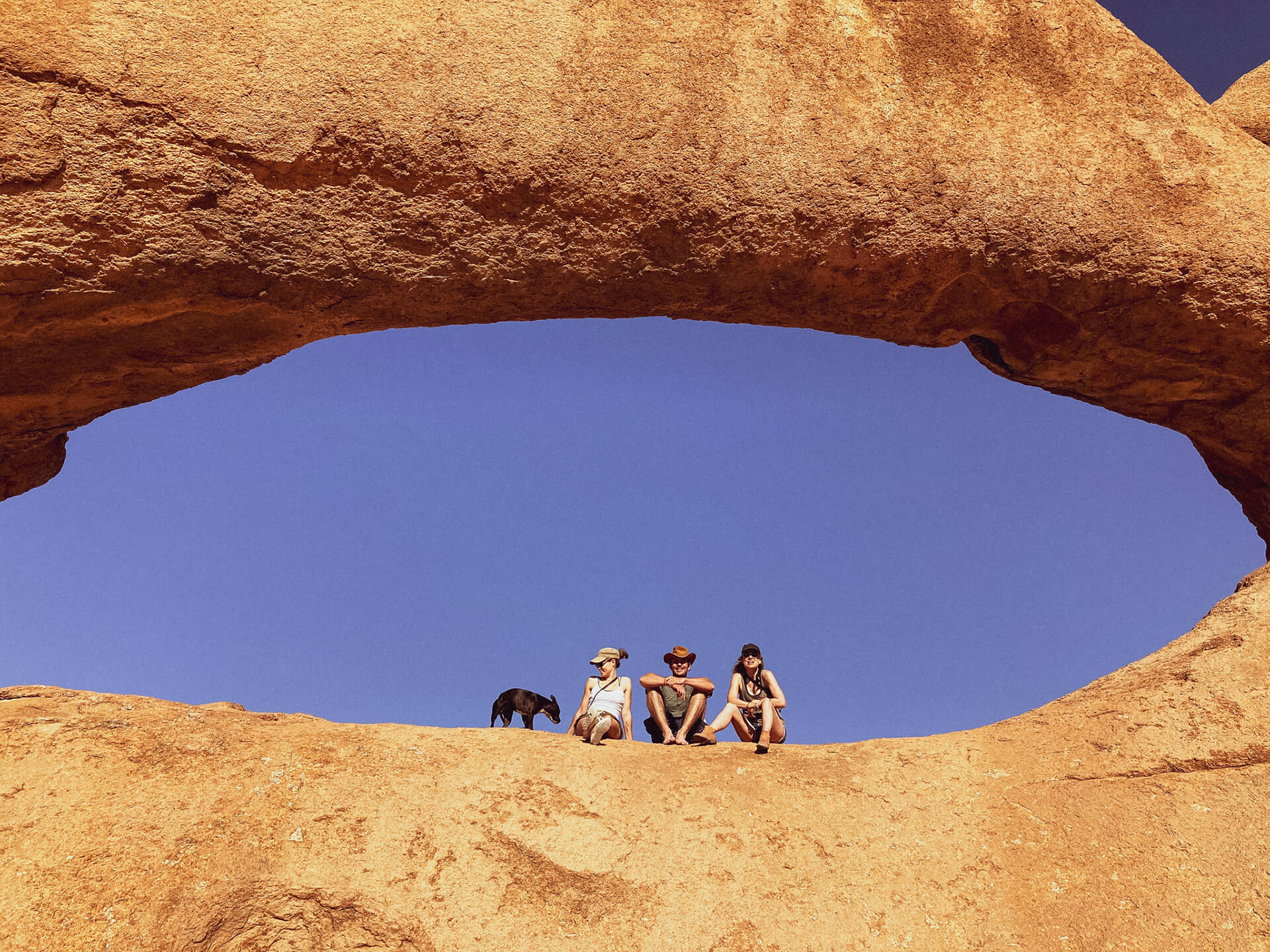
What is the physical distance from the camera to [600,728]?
5.39 meters

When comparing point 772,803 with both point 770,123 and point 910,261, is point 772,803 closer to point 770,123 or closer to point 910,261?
point 910,261

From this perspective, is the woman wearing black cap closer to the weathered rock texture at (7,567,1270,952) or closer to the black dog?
the weathered rock texture at (7,567,1270,952)

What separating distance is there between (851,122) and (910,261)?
0.68m

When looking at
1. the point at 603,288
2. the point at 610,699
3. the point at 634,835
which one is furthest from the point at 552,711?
the point at 603,288

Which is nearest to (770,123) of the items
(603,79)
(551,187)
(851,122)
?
(851,122)

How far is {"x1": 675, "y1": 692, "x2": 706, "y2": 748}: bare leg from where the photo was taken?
5508 millimetres

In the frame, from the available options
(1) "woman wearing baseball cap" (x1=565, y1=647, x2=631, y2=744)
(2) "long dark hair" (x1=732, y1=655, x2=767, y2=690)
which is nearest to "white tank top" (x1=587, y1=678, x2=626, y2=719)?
(1) "woman wearing baseball cap" (x1=565, y1=647, x2=631, y2=744)

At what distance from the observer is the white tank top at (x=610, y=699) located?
5527 millimetres

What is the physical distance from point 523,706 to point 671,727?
4.25 ft

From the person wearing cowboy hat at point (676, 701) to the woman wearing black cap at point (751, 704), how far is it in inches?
4.2

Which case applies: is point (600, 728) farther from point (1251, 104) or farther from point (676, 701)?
point (1251, 104)

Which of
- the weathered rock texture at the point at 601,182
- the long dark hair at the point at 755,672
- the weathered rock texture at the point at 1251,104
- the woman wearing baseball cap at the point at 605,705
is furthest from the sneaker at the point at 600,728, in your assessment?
the weathered rock texture at the point at 1251,104

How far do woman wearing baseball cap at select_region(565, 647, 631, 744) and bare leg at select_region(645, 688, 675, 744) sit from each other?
154 millimetres

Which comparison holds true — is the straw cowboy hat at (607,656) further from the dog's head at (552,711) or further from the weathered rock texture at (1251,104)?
the weathered rock texture at (1251,104)
